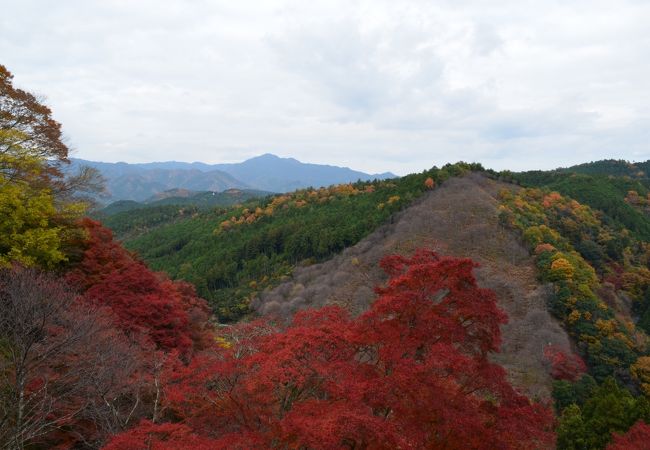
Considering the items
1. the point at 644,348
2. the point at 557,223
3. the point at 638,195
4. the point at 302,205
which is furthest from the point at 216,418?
the point at 638,195

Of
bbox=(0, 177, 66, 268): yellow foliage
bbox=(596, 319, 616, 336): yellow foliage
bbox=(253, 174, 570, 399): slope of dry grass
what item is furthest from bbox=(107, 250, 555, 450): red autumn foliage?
bbox=(596, 319, 616, 336): yellow foliage

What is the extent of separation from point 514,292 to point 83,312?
40.3m

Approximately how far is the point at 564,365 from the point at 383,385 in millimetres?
30435

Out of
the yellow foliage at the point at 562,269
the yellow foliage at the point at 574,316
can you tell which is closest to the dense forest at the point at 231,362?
the yellow foliage at the point at 574,316

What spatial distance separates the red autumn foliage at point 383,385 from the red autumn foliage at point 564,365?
2652 cm

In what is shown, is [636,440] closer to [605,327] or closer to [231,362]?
[231,362]

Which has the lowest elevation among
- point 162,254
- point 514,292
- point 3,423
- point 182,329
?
point 162,254

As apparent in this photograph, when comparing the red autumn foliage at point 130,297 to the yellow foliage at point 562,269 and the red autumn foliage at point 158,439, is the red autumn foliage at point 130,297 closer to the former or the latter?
the red autumn foliage at point 158,439

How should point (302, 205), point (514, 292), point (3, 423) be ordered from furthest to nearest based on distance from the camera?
point (302, 205) → point (514, 292) → point (3, 423)

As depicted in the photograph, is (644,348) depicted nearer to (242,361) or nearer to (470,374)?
(470,374)

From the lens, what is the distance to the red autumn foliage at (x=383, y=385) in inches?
338

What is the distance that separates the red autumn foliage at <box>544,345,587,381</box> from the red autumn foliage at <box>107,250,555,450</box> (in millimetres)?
26523

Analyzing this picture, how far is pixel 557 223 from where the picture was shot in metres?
61.2

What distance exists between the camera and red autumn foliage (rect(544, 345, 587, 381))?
1276 inches
